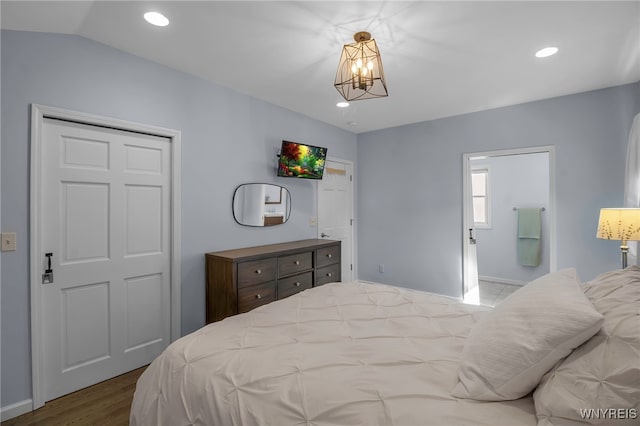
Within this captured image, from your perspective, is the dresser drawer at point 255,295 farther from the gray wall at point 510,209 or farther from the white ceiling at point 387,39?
Result: the gray wall at point 510,209

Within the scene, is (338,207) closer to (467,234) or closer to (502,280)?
(467,234)

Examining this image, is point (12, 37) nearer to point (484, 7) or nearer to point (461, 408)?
point (484, 7)

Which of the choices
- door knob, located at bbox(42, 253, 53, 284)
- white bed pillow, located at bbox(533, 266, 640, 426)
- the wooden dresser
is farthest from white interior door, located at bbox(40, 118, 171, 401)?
white bed pillow, located at bbox(533, 266, 640, 426)

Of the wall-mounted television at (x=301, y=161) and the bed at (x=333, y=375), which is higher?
the wall-mounted television at (x=301, y=161)

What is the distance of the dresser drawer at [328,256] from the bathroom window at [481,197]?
315 cm

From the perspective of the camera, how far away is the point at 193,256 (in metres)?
2.83

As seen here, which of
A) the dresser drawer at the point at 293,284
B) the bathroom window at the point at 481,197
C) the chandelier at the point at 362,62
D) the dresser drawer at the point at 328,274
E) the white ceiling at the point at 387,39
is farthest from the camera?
the bathroom window at the point at 481,197

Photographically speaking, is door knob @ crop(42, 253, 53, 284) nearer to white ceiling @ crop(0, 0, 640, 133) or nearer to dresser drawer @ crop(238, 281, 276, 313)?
dresser drawer @ crop(238, 281, 276, 313)

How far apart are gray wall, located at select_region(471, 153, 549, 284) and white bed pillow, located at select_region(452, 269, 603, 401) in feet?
15.2

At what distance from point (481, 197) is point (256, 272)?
15.1 ft

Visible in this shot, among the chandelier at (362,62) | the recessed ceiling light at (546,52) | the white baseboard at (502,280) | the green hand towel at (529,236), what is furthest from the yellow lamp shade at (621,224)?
the white baseboard at (502,280)

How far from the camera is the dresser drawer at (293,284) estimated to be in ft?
9.97

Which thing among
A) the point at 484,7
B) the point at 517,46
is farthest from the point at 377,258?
the point at 484,7

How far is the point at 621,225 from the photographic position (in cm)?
246
